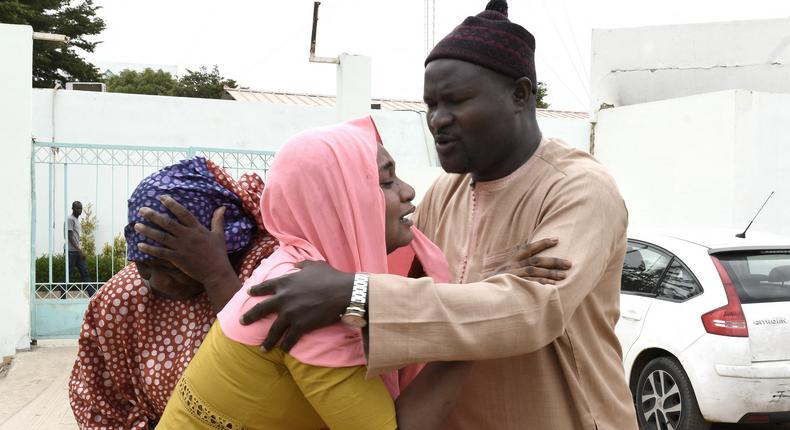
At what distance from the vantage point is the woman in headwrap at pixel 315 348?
1.48 metres

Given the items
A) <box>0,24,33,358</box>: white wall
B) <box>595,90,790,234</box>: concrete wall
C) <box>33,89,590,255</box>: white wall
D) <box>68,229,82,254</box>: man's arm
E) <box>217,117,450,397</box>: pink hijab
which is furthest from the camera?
<box>33,89,590,255</box>: white wall

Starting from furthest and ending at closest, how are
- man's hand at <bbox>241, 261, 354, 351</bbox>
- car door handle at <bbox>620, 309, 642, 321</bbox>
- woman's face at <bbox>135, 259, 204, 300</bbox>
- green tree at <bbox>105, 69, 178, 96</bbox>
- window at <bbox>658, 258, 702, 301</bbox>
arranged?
green tree at <bbox>105, 69, 178, 96</bbox> < car door handle at <bbox>620, 309, 642, 321</bbox> < window at <bbox>658, 258, 702, 301</bbox> < woman's face at <bbox>135, 259, 204, 300</bbox> < man's hand at <bbox>241, 261, 354, 351</bbox>

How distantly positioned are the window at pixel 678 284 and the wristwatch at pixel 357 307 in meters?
4.58

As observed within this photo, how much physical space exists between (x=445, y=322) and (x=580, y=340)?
1.61ft

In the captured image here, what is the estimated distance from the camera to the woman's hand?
6.21 ft

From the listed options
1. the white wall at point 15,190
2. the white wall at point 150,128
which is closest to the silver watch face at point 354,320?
the white wall at point 15,190

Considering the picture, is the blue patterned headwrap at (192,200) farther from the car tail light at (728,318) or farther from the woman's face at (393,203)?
the car tail light at (728,318)

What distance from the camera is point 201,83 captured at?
3675 cm

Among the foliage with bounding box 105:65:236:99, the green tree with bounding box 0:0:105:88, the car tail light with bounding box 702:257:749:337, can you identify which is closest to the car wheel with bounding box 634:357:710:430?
the car tail light with bounding box 702:257:749:337

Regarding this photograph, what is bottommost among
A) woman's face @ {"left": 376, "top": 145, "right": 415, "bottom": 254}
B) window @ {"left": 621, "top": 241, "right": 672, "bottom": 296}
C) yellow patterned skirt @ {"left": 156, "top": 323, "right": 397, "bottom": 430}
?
window @ {"left": 621, "top": 241, "right": 672, "bottom": 296}

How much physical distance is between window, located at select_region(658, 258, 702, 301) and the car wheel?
0.47 m

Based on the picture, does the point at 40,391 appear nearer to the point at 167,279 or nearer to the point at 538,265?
the point at 167,279

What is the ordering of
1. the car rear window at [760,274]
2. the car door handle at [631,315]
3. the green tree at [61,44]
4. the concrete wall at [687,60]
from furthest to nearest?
1. the green tree at [61,44]
2. the concrete wall at [687,60]
3. the car door handle at [631,315]
4. the car rear window at [760,274]

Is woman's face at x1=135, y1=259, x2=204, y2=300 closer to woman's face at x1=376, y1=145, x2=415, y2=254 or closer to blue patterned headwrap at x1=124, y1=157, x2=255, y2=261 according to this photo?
blue patterned headwrap at x1=124, y1=157, x2=255, y2=261
